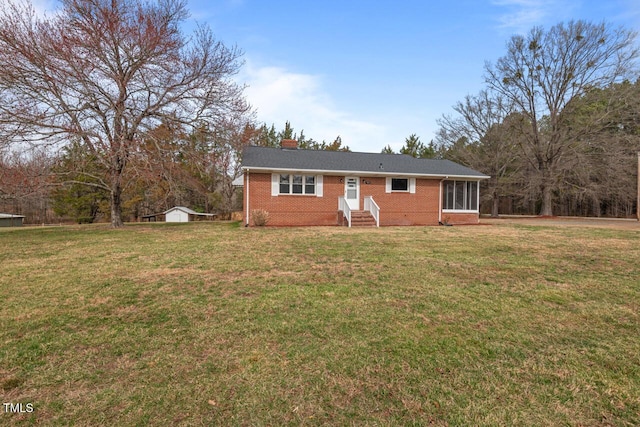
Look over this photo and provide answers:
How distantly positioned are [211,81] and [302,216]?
24.3 feet

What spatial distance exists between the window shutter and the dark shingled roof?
0.50 m

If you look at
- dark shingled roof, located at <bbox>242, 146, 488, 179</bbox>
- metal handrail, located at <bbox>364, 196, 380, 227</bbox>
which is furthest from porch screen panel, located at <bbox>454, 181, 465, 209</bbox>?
metal handrail, located at <bbox>364, 196, 380, 227</bbox>

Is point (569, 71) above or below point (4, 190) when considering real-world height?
above

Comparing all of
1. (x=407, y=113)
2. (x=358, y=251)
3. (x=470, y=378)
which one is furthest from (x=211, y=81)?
(x=470, y=378)

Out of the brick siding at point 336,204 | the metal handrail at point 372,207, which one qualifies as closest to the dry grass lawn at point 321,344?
the metal handrail at point 372,207

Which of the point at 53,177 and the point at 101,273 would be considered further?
the point at 53,177

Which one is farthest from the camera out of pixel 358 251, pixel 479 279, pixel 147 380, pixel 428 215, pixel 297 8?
pixel 428 215

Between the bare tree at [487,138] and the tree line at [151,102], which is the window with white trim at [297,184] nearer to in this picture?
the tree line at [151,102]

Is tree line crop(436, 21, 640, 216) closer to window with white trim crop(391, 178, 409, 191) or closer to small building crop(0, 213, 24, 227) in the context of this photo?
window with white trim crop(391, 178, 409, 191)

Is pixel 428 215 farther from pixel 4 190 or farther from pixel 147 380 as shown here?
pixel 4 190

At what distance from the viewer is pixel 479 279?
5.30 metres

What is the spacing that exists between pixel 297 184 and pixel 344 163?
118 inches

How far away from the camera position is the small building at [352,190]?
15.2 m

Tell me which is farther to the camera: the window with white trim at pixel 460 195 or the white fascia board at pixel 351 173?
the window with white trim at pixel 460 195
